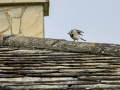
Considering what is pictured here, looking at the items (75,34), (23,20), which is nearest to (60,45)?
(75,34)

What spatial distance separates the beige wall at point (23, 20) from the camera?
4.53m

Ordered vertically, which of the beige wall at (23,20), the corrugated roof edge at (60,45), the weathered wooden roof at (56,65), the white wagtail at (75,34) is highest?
the beige wall at (23,20)

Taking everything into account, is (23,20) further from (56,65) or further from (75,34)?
(56,65)

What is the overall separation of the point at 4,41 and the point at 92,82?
1494mm

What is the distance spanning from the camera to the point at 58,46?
8.84 feet

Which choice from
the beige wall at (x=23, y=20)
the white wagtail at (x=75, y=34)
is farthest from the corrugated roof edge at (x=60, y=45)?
the white wagtail at (x=75, y=34)

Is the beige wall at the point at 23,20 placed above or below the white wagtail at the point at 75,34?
above

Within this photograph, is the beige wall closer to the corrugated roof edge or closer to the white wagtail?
the white wagtail

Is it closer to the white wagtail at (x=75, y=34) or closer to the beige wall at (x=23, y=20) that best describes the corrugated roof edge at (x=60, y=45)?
the beige wall at (x=23, y=20)

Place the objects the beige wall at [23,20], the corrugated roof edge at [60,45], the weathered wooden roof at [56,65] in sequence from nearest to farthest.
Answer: the weathered wooden roof at [56,65] → the corrugated roof edge at [60,45] → the beige wall at [23,20]

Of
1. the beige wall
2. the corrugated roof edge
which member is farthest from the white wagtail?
the corrugated roof edge

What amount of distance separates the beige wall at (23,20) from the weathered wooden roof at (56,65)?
1615mm

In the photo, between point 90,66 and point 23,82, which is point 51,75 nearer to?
point 23,82

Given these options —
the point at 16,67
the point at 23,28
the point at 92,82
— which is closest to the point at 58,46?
the point at 16,67
